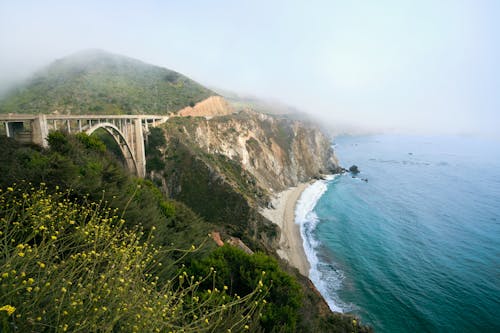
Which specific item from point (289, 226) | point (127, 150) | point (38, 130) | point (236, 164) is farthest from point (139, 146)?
point (289, 226)

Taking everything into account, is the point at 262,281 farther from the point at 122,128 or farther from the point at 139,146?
the point at 139,146

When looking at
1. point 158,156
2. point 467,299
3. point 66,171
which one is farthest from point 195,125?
point 467,299

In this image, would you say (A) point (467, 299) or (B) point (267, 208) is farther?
(B) point (267, 208)

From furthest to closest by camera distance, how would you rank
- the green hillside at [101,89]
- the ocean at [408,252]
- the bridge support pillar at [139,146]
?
the green hillside at [101,89] → the bridge support pillar at [139,146] → the ocean at [408,252]

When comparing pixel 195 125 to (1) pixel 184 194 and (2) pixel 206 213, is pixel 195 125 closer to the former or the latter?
(1) pixel 184 194

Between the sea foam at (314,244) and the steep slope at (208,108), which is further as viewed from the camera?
the steep slope at (208,108)

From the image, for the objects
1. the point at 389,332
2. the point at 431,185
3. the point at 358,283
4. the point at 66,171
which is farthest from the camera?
the point at 431,185

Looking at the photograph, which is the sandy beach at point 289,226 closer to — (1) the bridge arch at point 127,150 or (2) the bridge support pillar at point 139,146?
(2) the bridge support pillar at point 139,146

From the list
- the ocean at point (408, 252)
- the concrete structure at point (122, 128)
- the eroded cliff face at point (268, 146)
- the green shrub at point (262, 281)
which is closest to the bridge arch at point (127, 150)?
the concrete structure at point (122, 128)
